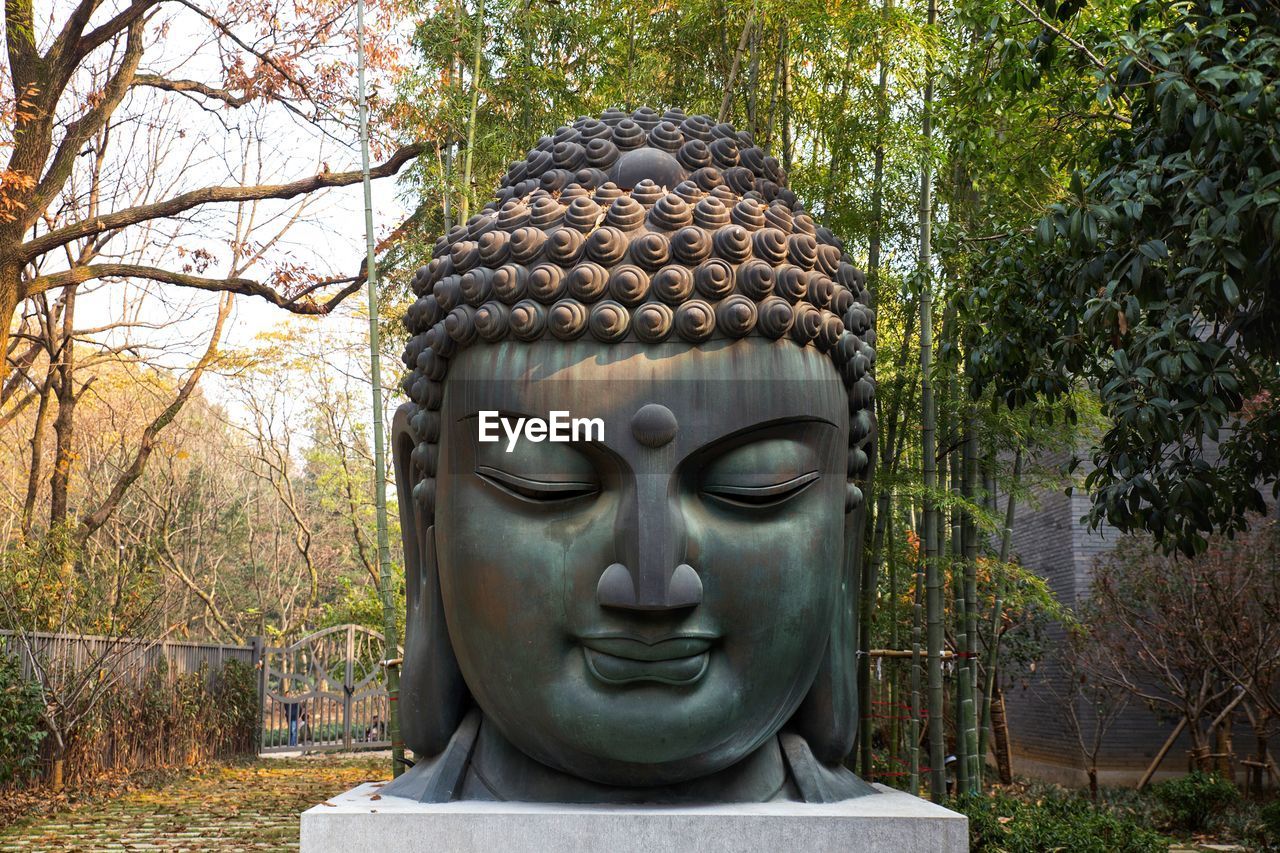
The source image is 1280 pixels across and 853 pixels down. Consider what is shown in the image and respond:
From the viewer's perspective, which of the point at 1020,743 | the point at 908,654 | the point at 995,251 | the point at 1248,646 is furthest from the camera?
the point at 1020,743

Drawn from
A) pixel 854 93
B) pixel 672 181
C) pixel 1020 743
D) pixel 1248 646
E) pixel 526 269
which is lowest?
pixel 1020 743

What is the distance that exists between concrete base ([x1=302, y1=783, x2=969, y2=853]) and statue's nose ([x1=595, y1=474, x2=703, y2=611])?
0.64m

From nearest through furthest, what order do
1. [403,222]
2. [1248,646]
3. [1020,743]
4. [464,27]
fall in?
[464,27] → [1248,646] → [403,222] → [1020,743]

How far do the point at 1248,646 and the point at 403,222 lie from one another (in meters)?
9.80

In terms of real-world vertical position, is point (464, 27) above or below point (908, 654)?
above

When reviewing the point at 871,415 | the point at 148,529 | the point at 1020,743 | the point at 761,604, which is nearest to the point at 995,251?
the point at 871,415

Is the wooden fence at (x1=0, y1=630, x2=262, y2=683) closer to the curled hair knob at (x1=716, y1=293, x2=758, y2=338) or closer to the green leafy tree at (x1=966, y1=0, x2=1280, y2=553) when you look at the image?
the curled hair knob at (x1=716, y1=293, x2=758, y2=338)

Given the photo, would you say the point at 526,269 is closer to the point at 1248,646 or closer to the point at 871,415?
the point at 871,415

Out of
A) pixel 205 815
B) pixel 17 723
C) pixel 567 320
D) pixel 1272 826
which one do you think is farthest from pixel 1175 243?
pixel 17 723

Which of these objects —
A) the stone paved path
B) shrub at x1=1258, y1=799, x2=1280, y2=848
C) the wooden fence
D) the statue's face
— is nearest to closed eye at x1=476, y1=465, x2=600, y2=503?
the statue's face

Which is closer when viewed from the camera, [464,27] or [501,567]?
[501,567]

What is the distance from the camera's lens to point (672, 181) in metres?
3.65

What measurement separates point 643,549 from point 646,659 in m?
0.33

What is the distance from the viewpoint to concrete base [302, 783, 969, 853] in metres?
3.13
